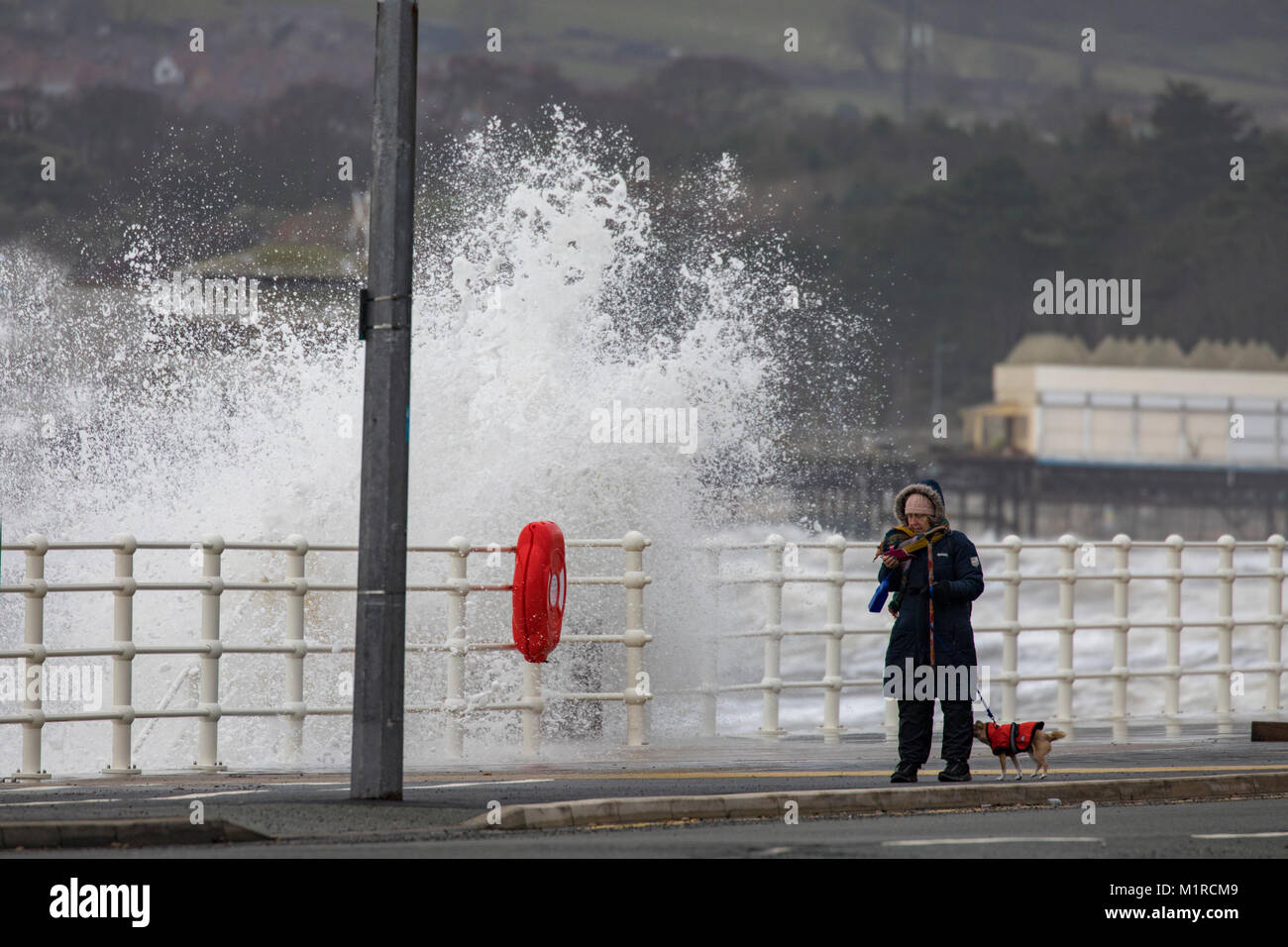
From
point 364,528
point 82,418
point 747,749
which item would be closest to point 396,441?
point 364,528

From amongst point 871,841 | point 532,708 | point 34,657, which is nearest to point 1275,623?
point 532,708

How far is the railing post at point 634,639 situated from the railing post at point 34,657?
4.24 metres

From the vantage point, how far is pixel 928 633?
11.9 m

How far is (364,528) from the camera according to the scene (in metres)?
10.5

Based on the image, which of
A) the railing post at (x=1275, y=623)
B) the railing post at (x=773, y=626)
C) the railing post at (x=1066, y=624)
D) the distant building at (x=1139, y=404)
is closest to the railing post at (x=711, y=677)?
the railing post at (x=773, y=626)

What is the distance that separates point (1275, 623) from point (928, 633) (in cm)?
675

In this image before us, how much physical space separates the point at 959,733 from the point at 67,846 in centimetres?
530

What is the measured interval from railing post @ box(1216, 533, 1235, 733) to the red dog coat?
5.90 meters

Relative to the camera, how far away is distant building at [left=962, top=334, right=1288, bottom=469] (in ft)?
395

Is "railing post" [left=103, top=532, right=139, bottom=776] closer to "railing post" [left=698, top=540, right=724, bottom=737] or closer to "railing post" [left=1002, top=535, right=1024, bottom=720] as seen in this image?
"railing post" [left=698, top=540, right=724, bottom=737]

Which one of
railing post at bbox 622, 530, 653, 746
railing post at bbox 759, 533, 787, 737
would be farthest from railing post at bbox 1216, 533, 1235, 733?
railing post at bbox 622, 530, 653, 746

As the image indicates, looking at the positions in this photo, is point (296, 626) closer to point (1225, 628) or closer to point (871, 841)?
point (871, 841)

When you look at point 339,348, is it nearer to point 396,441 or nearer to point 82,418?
point 396,441

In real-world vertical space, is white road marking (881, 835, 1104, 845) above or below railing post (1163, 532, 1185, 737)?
below
